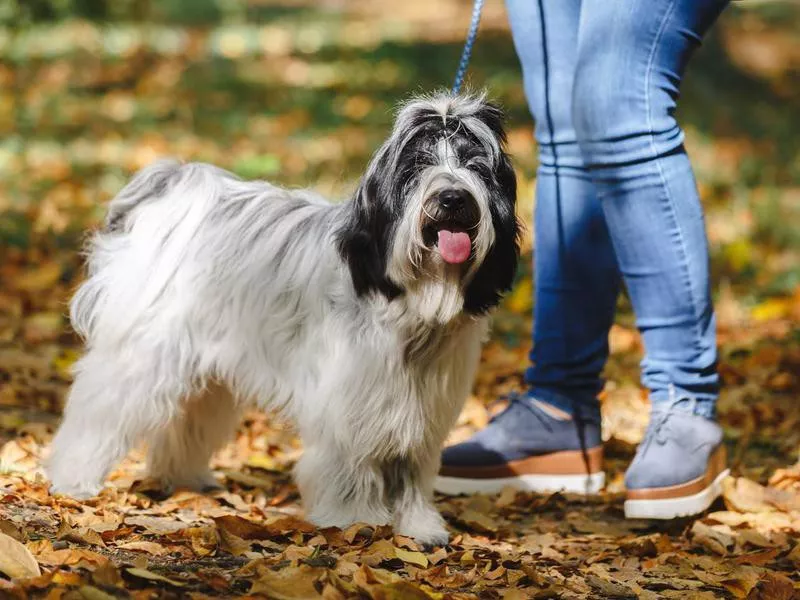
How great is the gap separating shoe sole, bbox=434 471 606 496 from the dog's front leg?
0.57 m

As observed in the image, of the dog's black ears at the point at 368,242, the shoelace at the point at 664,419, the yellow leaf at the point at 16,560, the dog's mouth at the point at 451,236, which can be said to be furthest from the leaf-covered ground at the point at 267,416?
the dog's mouth at the point at 451,236

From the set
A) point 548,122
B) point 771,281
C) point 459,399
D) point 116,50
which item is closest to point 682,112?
point 771,281

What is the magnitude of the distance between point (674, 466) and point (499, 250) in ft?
3.37

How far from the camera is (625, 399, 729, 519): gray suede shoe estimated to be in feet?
12.5

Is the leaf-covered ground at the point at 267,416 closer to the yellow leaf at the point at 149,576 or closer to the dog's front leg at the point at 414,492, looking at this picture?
the yellow leaf at the point at 149,576

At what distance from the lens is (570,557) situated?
3.50 meters

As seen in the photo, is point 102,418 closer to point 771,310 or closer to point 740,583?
point 740,583

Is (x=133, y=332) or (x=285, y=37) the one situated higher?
(x=285, y=37)

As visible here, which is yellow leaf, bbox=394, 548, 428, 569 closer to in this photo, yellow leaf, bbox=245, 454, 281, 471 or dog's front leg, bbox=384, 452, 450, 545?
dog's front leg, bbox=384, 452, 450, 545

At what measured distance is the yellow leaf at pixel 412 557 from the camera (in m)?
3.20

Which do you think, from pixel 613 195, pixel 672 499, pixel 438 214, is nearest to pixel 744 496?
pixel 672 499

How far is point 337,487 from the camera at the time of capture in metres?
3.57

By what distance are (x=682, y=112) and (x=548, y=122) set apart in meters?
9.25

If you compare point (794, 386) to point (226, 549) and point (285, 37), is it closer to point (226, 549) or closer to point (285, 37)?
point (226, 549)
